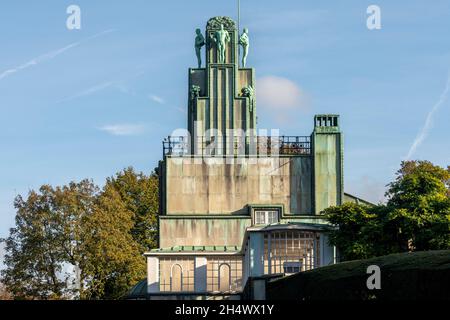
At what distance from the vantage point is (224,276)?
3765 inches

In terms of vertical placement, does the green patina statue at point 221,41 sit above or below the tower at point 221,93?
above

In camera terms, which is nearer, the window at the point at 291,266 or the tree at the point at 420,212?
the tree at the point at 420,212

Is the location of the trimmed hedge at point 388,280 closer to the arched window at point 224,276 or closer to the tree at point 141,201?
the arched window at point 224,276

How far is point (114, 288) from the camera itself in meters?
111

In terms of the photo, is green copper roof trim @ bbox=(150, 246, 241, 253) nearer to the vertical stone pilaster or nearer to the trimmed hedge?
the vertical stone pilaster

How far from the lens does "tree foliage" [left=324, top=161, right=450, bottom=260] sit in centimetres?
7844

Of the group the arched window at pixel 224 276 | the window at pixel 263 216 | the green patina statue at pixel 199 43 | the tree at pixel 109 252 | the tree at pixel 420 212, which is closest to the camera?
the tree at pixel 420 212

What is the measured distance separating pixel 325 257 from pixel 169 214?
79.7 feet

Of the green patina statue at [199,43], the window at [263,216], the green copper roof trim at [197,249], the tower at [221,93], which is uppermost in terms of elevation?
the green patina statue at [199,43]

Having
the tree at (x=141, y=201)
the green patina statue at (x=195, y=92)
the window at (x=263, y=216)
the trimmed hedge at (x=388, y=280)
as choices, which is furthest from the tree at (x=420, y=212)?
the tree at (x=141, y=201)

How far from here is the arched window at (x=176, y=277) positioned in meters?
95.1

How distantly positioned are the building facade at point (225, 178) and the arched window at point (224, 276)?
7cm

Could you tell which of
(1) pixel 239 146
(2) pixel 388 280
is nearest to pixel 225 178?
(1) pixel 239 146
